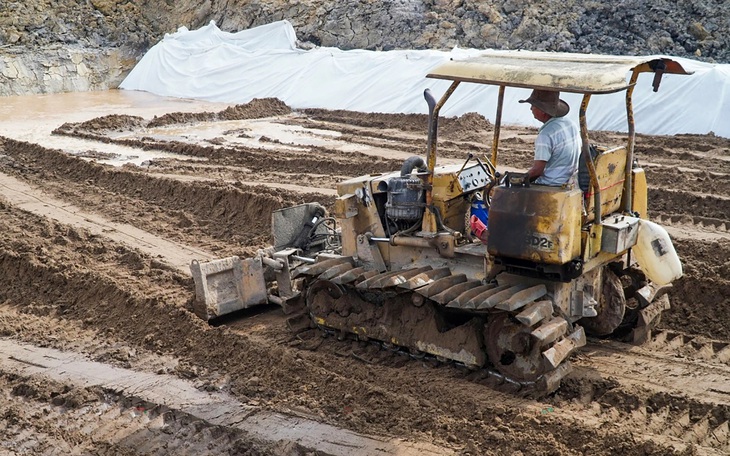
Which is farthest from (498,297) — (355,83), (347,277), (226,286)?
(355,83)

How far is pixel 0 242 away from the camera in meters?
10.2

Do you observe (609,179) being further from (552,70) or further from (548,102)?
(552,70)

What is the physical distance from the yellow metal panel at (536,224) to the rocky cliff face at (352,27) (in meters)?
17.7

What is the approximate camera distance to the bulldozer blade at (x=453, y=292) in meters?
6.41

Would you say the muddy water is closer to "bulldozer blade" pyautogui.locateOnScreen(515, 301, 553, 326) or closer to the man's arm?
the man's arm

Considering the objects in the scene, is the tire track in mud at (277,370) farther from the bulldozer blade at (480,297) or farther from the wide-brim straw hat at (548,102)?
the wide-brim straw hat at (548,102)

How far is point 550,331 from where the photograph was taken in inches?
238

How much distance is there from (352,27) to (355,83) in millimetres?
6688

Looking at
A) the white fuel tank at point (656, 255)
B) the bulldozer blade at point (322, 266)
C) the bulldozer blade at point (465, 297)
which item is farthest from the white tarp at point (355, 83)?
the bulldozer blade at point (465, 297)

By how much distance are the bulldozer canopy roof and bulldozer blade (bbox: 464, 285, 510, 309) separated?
5.13 ft

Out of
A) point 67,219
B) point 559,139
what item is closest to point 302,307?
point 559,139

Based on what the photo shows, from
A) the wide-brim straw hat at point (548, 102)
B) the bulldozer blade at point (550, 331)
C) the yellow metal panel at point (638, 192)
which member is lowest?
the bulldozer blade at point (550, 331)

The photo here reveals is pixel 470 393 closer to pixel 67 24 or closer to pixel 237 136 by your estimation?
pixel 237 136

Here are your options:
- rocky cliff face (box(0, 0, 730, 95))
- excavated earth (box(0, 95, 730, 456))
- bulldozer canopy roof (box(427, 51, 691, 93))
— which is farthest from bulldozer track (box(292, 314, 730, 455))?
rocky cliff face (box(0, 0, 730, 95))
